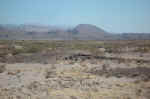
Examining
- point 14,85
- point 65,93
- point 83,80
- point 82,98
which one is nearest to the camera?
point 82,98

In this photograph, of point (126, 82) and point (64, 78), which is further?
point (64, 78)

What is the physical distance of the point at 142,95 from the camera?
10.5m

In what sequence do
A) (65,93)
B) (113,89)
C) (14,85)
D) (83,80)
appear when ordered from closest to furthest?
1. (65,93)
2. (113,89)
3. (14,85)
4. (83,80)

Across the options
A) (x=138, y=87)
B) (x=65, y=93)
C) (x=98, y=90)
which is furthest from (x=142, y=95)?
(x=65, y=93)

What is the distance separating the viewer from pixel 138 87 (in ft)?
39.5

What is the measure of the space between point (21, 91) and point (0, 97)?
64.0 inches

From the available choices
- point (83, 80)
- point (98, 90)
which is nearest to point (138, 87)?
point (98, 90)

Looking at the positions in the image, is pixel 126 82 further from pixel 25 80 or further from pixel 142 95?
pixel 25 80

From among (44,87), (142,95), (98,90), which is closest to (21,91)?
(44,87)

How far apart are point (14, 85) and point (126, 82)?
8.93 meters

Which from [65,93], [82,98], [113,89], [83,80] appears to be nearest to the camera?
[82,98]

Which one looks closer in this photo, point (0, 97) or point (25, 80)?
point (0, 97)

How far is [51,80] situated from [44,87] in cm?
189

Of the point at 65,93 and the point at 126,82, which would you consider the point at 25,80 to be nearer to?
the point at 65,93
